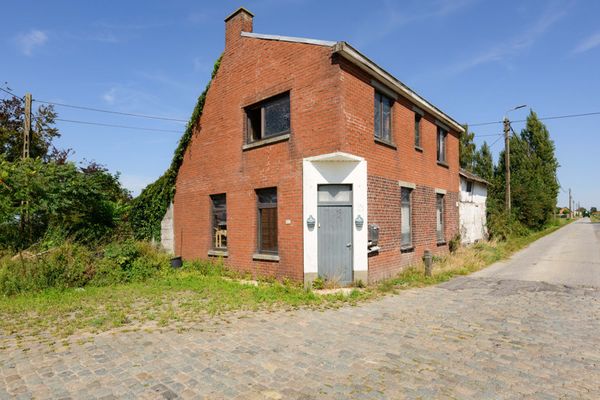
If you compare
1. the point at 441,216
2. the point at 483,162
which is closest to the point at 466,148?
the point at 483,162

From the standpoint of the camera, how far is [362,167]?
10.0 meters

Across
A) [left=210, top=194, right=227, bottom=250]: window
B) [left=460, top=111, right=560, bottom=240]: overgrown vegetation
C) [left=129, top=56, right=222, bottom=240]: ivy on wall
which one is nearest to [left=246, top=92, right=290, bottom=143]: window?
[left=210, top=194, right=227, bottom=250]: window

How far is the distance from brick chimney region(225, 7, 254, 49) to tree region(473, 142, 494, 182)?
131 ft

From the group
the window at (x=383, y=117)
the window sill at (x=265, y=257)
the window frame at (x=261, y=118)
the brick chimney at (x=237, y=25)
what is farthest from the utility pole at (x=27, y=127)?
the window at (x=383, y=117)

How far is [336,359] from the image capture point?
4.81 metres

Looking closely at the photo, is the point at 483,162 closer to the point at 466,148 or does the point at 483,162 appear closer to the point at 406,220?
the point at 466,148

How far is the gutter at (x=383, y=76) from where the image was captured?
944 cm

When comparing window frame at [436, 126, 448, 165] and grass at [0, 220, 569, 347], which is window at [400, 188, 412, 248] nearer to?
grass at [0, 220, 569, 347]

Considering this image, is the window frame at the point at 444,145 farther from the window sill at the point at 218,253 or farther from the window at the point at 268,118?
the window sill at the point at 218,253

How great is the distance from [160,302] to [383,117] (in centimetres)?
840

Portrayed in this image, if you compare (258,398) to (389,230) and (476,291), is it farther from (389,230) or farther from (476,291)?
(389,230)

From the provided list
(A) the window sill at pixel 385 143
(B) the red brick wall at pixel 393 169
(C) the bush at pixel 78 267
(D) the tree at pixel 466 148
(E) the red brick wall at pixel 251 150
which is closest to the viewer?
(C) the bush at pixel 78 267

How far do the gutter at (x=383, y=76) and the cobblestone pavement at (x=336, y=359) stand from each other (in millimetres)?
6473

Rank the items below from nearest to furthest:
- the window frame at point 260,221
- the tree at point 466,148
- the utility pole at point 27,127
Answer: the window frame at point 260,221 < the utility pole at point 27,127 < the tree at point 466,148
